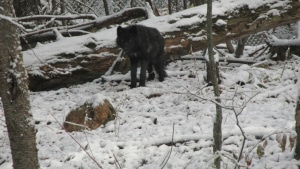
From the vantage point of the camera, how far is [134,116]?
416 centimetres

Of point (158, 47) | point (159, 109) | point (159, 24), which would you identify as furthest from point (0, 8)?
point (159, 24)

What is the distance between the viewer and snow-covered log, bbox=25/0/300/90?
5.68 metres

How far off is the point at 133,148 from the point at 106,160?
0.32m

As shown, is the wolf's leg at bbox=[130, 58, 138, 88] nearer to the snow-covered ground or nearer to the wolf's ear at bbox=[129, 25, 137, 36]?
the snow-covered ground

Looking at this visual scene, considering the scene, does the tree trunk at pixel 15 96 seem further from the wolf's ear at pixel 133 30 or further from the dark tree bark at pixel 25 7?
the dark tree bark at pixel 25 7

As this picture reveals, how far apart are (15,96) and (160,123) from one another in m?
2.07

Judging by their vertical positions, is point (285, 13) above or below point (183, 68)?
above

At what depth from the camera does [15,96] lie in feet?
7.11

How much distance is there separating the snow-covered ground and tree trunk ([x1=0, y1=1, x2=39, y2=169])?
0.78 metres

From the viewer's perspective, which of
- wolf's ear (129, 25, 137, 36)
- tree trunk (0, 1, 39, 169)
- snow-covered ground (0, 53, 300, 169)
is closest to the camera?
tree trunk (0, 1, 39, 169)

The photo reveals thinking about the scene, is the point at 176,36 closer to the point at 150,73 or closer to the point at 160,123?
the point at 150,73

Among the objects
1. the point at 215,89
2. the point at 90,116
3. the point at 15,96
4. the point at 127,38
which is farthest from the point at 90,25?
the point at 215,89

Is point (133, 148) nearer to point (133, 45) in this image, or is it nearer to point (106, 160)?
point (106, 160)

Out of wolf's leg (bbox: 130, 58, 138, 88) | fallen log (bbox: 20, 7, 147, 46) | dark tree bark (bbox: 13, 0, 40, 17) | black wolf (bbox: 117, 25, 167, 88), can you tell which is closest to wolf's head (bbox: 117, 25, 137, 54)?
black wolf (bbox: 117, 25, 167, 88)
